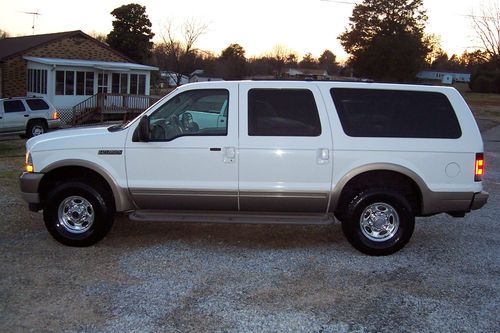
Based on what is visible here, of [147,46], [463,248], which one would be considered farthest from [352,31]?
[463,248]

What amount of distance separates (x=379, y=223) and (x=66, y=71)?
2820 cm

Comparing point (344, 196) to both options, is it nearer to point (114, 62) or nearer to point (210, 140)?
point (210, 140)

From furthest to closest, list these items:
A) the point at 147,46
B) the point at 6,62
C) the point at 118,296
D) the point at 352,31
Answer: the point at 352,31 < the point at 147,46 < the point at 6,62 < the point at 118,296

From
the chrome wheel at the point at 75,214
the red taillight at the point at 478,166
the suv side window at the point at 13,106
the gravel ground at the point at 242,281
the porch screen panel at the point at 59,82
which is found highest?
the porch screen panel at the point at 59,82

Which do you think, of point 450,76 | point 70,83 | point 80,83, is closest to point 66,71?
point 70,83

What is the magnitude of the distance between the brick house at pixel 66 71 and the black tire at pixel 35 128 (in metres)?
10.5

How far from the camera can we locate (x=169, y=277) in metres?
4.96

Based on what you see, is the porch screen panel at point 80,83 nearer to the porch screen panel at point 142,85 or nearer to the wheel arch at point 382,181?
the porch screen panel at point 142,85

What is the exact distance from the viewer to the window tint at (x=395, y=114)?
5570 millimetres

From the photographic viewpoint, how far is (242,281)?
492 centimetres

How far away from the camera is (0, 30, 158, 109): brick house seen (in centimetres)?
2997

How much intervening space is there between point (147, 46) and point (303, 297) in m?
42.0

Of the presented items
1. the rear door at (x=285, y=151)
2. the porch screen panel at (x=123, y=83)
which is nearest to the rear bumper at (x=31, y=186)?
the rear door at (x=285, y=151)

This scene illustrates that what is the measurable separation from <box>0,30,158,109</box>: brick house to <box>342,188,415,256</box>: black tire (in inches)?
1059
